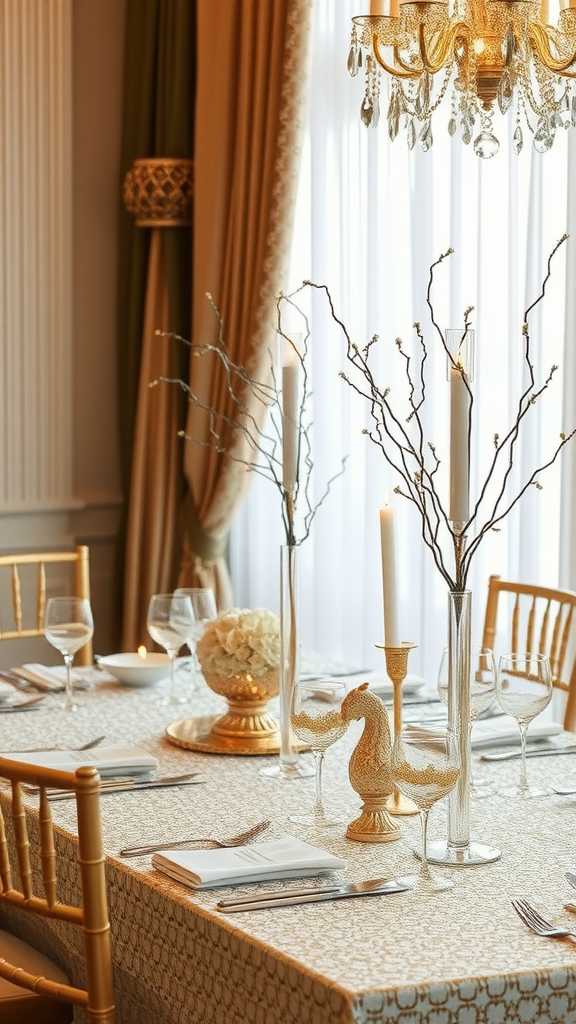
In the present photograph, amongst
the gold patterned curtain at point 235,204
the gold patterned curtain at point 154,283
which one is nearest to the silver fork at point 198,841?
the gold patterned curtain at point 235,204

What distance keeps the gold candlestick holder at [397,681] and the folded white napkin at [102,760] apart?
0.38 metres

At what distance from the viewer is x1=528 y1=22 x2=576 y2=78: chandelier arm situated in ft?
6.82

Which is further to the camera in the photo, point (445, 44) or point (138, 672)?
point (138, 672)

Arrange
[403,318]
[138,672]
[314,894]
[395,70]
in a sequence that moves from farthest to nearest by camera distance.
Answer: [403,318] → [138,672] → [395,70] → [314,894]

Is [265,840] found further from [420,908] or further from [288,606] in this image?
[288,606]

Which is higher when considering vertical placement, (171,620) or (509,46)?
(509,46)

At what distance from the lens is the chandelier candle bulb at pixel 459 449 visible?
1.64 metres

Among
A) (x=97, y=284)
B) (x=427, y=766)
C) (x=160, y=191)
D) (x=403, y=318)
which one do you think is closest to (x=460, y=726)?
(x=427, y=766)

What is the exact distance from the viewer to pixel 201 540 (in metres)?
4.23

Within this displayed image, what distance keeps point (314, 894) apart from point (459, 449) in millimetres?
559

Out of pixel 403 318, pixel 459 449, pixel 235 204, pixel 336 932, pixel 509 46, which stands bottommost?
pixel 336 932

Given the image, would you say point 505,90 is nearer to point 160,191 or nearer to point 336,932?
point 336,932

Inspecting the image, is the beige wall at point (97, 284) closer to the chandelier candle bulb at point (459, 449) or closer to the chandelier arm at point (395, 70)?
the chandelier arm at point (395, 70)

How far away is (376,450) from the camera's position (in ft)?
12.3
